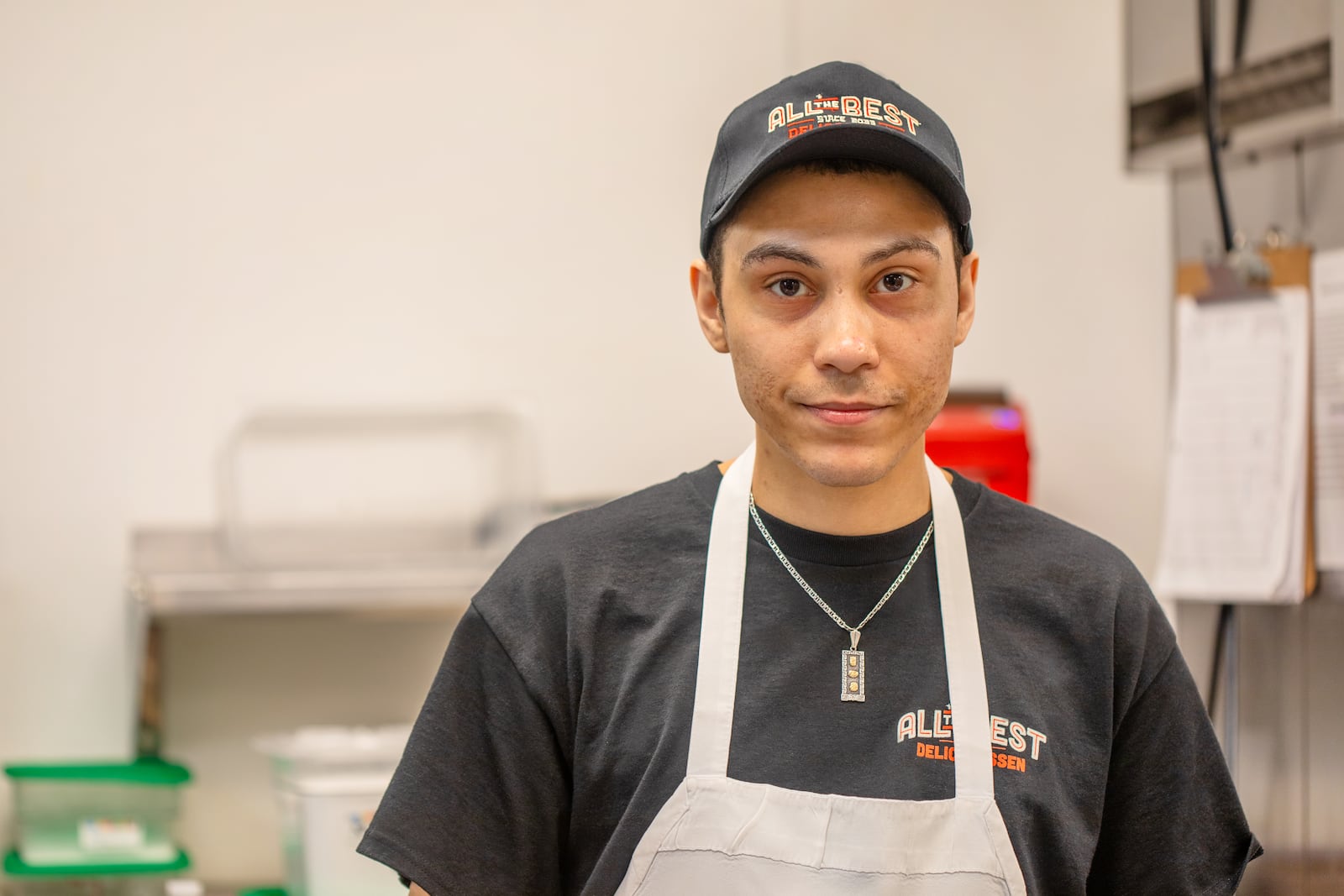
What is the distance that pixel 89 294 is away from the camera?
2518mm

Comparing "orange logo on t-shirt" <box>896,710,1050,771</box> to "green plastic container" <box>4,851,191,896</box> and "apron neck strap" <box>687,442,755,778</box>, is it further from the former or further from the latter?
"green plastic container" <box>4,851,191,896</box>

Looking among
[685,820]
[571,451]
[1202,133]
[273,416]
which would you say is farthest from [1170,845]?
[273,416]

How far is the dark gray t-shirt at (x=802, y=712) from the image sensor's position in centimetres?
106

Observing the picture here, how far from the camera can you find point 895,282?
1041 millimetres

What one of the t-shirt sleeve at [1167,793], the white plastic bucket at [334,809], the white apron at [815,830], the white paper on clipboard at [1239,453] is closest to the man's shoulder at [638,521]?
the white apron at [815,830]

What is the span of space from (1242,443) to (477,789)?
1.27 metres

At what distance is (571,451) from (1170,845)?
1.72 meters

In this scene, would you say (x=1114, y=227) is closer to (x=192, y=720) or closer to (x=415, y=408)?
(x=415, y=408)

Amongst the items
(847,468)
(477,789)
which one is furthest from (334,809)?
(847,468)

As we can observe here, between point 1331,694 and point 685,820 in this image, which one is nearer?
point 685,820

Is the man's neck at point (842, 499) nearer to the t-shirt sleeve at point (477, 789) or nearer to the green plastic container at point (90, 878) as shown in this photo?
the t-shirt sleeve at point (477, 789)

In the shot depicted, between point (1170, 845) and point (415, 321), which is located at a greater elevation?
point (415, 321)

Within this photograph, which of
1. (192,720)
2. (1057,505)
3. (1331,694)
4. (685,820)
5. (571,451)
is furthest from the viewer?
(1057,505)

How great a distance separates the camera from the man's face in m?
1.01
